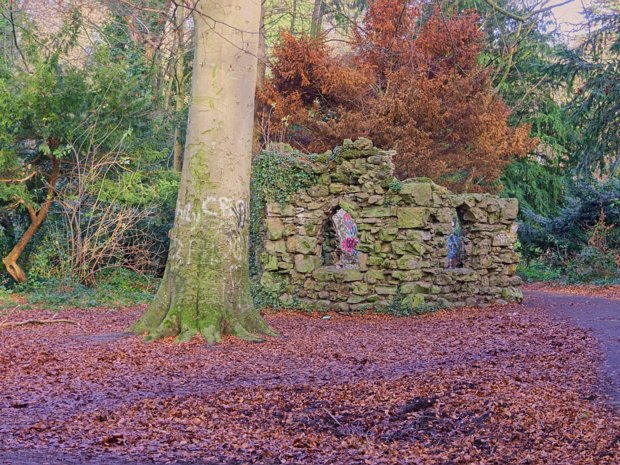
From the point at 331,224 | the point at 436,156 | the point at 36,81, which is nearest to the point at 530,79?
the point at 436,156

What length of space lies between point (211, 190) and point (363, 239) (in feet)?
16.5

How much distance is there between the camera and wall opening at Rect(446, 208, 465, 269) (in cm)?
A: 1409

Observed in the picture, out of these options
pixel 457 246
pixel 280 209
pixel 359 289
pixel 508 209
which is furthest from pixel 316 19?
pixel 359 289

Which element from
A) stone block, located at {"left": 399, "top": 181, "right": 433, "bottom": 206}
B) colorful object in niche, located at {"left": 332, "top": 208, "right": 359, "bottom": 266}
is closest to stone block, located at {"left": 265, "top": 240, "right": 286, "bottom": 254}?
colorful object in niche, located at {"left": 332, "top": 208, "right": 359, "bottom": 266}

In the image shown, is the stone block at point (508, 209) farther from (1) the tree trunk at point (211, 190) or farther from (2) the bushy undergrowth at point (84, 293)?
(1) the tree trunk at point (211, 190)

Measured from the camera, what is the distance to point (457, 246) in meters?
15.6

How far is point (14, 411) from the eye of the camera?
186 inches

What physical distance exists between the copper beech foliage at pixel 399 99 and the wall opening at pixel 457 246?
2576mm

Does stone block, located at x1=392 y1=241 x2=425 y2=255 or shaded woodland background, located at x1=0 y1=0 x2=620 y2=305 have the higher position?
shaded woodland background, located at x1=0 y1=0 x2=620 y2=305

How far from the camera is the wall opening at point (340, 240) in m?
12.7

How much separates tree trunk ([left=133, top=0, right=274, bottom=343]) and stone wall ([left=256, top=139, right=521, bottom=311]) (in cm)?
449

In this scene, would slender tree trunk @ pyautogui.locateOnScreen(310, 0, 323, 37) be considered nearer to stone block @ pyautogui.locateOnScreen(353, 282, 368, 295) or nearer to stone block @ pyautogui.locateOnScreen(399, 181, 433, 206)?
stone block @ pyautogui.locateOnScreen(399, 181, 433, 206)

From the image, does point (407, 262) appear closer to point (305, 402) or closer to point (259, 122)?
point (305, 402)

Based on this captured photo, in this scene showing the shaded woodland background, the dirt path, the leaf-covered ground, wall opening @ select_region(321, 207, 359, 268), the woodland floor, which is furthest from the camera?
the leaf-covered ground
